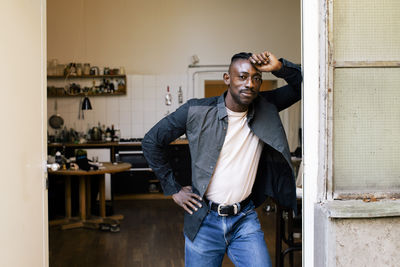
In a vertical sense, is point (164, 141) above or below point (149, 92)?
below

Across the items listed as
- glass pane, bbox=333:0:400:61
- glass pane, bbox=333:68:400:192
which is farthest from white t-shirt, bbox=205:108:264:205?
glass pane, bbox=333:0:400:61

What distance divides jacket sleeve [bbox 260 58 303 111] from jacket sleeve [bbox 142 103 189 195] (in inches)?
20.2

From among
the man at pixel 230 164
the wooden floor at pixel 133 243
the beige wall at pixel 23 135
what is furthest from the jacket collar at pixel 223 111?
the wooden floor at pixel 133 243

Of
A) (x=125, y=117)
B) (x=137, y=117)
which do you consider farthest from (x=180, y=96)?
(x=125, y=117)

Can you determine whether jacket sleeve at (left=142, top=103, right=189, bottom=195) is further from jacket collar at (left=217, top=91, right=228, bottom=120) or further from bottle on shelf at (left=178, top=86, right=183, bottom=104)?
bottle on shelf at (left=178, top=86, right=183, bottom=104)

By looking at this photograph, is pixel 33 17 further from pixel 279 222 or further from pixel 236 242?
pixel 279 222

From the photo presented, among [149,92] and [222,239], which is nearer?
[222,239]

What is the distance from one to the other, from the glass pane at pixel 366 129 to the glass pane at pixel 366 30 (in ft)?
0.23

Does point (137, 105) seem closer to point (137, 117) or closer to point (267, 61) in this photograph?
point (137, 117)

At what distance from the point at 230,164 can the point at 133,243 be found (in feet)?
9.38

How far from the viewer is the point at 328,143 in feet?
5.98

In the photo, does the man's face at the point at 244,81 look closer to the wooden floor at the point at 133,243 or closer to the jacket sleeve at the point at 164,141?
the jacket sleeve at the point at 164,141

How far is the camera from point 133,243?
4.81 metres

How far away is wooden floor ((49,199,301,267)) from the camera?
13.7ft
